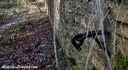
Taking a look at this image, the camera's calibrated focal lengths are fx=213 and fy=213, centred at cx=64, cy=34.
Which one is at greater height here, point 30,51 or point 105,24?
point 105,24

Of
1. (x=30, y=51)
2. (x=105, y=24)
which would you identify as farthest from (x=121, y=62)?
(x=30, y=51)

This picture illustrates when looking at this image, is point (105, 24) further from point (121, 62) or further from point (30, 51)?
point (30, 51)

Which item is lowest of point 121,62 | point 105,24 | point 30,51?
point 30,51

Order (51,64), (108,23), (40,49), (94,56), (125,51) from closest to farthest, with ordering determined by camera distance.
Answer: (125,51)
(108,23)
(94,56)
(51,64)
(40,49)

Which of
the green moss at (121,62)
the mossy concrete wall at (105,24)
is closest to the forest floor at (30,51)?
the mossy concrete wall at (105,24)

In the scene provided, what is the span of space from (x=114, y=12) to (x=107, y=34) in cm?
21

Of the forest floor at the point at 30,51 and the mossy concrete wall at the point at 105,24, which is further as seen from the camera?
the forest floor at the point at 30,51

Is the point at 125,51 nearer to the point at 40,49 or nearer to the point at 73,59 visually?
the point at 73,59

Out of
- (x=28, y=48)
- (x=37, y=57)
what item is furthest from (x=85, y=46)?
(x=28, y=48)

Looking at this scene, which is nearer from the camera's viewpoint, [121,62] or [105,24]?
[121,62]

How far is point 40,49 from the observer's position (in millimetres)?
5363

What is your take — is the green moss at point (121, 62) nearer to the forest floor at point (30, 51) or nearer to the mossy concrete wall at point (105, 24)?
the mossy concrete wall at point (105, 24)

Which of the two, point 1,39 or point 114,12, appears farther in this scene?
point 1,39

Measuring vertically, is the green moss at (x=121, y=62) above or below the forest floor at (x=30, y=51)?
above
